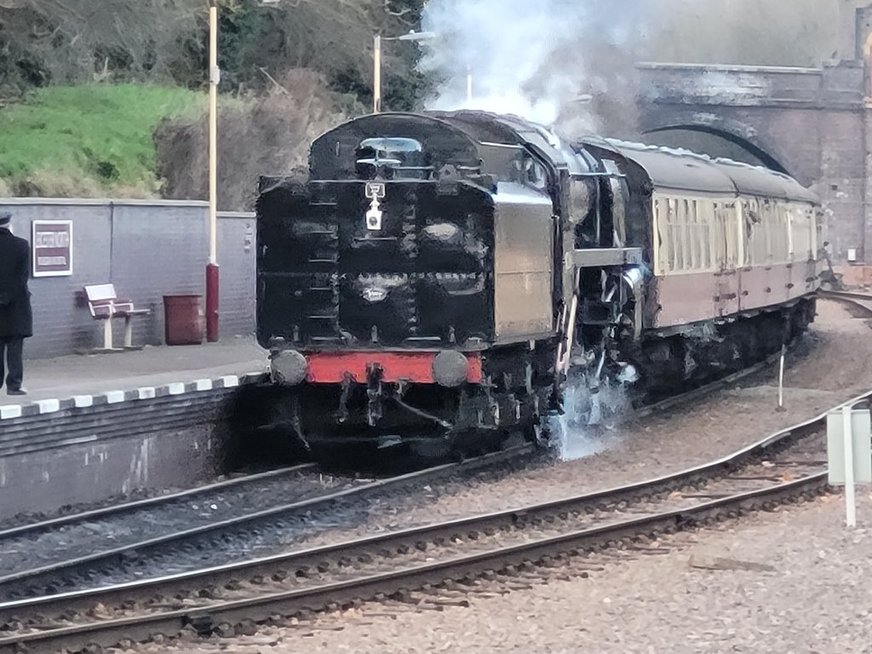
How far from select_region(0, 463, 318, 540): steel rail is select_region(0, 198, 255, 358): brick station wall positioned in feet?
18.2

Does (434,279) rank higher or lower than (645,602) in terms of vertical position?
higher

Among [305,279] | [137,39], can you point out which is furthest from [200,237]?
[305,279]

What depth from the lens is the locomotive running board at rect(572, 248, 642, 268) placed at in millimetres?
16219

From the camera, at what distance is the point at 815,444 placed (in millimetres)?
17500

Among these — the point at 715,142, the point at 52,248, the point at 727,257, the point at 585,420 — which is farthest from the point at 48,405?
the point at 715,142

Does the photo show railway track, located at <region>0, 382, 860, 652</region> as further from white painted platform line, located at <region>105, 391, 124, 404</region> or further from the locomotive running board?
white painted platform line, located at <region>105, 391, 124, 404</region>

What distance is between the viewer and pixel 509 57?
2894 centimetres

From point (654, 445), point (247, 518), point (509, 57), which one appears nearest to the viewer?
point (247, 518)

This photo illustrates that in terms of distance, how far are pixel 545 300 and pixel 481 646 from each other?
6785mm

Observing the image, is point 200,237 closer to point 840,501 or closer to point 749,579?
point 840,501

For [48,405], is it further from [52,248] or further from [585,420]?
[52,248]

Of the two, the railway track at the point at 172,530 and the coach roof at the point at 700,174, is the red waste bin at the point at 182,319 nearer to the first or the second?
the coach roof at the point at 700,174

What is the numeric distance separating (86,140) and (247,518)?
18.2m

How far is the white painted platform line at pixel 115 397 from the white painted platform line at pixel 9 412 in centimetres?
119
